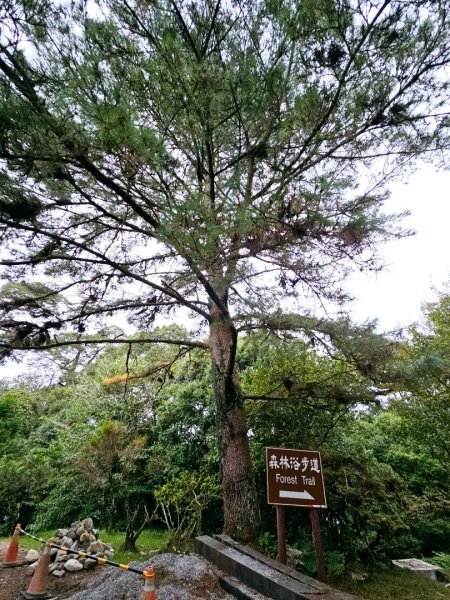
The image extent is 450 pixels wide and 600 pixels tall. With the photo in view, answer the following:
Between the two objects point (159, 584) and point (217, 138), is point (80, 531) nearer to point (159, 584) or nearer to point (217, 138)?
point (159, 584)

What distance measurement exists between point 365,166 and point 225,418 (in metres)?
3.36

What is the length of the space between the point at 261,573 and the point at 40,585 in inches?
81.1

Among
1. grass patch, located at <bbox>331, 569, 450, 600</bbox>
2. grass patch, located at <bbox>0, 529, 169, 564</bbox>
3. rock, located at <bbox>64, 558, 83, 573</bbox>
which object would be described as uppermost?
rock, located at <bbox>64, 558, 83, 573</bbox>

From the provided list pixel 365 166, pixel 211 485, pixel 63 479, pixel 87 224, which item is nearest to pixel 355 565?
pixel 211 485

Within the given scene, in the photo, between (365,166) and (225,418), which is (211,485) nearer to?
(225,418)

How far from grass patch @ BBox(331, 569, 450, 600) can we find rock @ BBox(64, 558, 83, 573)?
2.77 meters

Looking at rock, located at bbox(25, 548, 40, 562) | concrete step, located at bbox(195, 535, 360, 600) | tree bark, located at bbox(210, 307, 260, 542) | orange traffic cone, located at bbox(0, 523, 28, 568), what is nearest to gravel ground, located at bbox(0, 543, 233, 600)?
concrete step, located at bbox(195, 535, 360, 600)

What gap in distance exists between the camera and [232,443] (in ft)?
12.8

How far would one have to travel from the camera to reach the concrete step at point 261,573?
241cm

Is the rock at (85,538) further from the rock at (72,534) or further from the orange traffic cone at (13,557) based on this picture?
the orange traffic cone at (13,557)

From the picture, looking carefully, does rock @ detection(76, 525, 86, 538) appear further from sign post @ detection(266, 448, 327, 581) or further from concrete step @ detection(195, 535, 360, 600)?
sign post @ detection(266, 448, 327, 581)

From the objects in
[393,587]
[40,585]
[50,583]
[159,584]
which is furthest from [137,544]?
[393,587]

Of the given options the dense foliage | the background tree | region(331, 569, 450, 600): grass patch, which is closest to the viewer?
the background tree

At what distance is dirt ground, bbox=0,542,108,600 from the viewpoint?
330 centimetres
